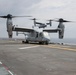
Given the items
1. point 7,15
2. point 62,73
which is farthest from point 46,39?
point 62,73

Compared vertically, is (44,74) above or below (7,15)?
below

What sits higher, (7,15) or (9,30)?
(7,15)

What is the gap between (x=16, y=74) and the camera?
1227 centimetres

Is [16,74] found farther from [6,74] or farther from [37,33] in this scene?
[37,33]

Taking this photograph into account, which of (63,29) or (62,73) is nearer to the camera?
(62,73)

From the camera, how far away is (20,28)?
57.5 m

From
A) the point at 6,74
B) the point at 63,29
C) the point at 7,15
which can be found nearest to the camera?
the point at 6,74

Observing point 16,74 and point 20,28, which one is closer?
point 16,74

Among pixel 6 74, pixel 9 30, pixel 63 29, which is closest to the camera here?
pixel 6 74

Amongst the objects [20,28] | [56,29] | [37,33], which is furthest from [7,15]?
[56,29]

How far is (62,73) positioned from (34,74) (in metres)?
1.56

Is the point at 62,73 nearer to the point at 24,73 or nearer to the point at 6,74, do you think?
the point at 24,73

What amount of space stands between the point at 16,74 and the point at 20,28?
45.5 metres

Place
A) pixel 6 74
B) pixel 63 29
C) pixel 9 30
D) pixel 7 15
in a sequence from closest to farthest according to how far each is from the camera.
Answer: pixel 6 74, pixel 9 30, pixel 7 15, pixel 63 29
